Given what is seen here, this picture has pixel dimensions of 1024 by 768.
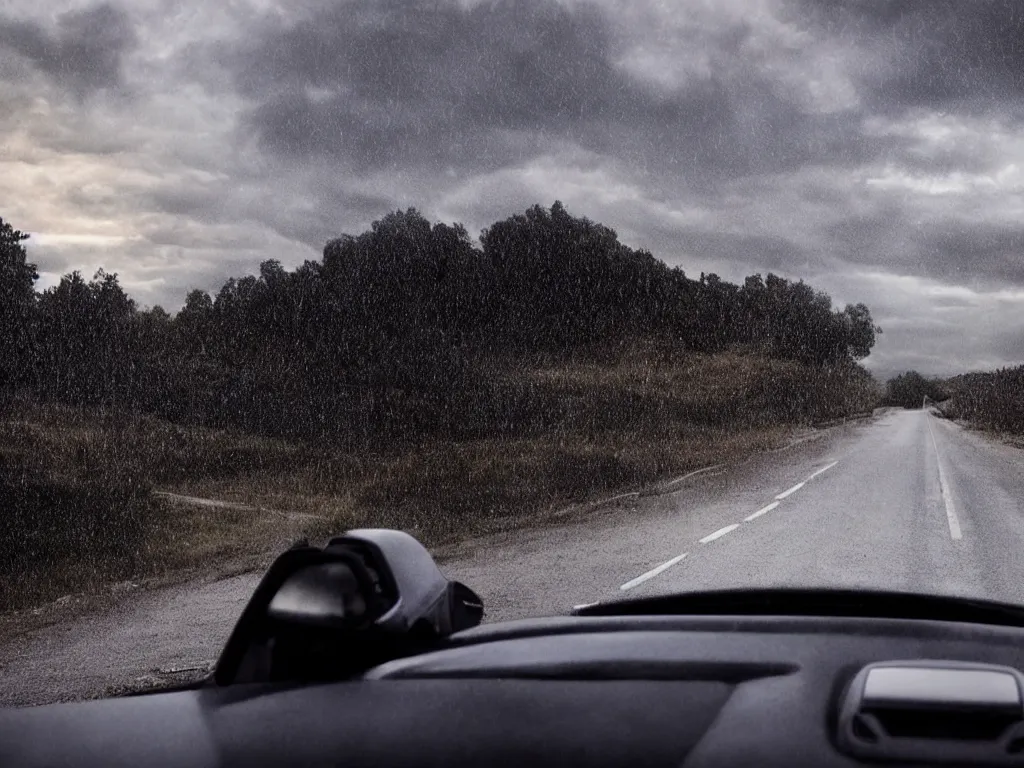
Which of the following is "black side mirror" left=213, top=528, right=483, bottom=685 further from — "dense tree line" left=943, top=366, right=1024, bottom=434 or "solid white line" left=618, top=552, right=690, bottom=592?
"dense tree line" left=943, top=366, right=1024, bottom=434

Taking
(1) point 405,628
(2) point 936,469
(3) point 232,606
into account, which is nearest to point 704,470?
(2) point 936,469

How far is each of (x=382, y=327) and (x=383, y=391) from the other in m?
8.66

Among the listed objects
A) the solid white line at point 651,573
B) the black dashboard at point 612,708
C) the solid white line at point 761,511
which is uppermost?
the black dashboard at point 612,708

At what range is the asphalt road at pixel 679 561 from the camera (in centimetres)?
793

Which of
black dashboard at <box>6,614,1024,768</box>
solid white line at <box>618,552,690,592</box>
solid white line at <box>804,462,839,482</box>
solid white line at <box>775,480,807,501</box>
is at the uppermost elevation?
black dashboard at <box>6,614,1024,768</box>

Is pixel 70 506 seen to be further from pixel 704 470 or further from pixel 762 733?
pixel 762 733

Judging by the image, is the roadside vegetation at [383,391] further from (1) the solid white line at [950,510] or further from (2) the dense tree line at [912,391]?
(2) the dense tree line at [912,391]

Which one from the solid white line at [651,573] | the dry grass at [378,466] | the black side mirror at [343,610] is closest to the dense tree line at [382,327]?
the dry grass at [378,466]

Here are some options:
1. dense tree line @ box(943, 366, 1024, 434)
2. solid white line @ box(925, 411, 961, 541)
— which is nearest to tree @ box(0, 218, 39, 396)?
solid white line @ box(925, 411, 961, 541)

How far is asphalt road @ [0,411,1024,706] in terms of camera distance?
793cm

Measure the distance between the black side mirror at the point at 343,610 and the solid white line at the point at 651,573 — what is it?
835 centimetres

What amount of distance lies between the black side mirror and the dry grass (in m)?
11.4

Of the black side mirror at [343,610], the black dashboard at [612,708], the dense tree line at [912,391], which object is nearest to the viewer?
the black dashboard at [612,708]

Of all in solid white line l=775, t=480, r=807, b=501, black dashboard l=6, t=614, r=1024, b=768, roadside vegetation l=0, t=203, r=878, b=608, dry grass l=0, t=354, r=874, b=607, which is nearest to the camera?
black dashboard l=6, t=614, r=1024, b=768
